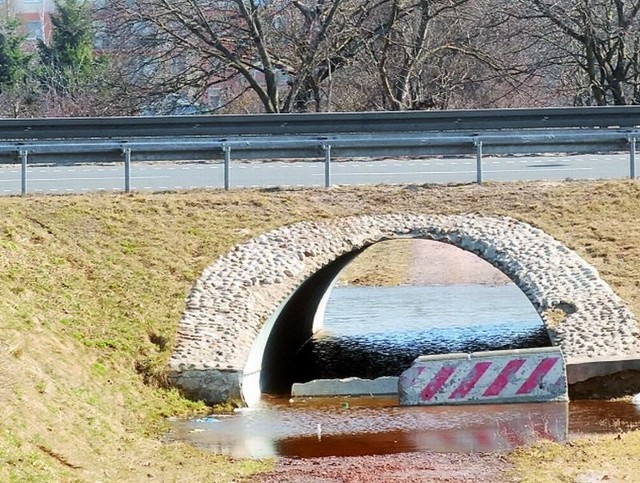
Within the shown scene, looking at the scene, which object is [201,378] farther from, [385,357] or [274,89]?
[274,89]

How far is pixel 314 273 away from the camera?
1983cm

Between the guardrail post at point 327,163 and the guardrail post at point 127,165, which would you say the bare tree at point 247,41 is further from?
the guardrail post at point 127,165

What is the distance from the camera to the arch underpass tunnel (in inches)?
883

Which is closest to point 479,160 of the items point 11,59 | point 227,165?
point 227,165

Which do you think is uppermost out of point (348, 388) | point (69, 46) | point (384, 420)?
point (69, 46)

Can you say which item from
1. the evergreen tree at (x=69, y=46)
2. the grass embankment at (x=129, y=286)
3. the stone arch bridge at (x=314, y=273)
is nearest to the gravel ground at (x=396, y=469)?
the grass embankment at (x=129, y=286)

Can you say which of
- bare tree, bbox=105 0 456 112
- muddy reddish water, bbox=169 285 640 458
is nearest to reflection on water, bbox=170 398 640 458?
muddy reddish water, bbox=169 285 640 458

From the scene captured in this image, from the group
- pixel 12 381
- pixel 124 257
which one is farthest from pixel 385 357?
pixel 12 381

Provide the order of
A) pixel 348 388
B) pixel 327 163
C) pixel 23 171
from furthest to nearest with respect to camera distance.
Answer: pixel 327 163 → pixel 23 171 → pixel 348 388

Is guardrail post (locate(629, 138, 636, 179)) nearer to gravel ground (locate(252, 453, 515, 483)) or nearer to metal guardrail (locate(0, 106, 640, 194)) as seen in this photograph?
metal guardrail (locate(0, 106, 640, 194))

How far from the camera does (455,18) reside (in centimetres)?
3762

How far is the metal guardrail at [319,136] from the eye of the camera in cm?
2177

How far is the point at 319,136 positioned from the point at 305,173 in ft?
4.74

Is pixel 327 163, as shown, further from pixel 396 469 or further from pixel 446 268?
pixel 446 268
